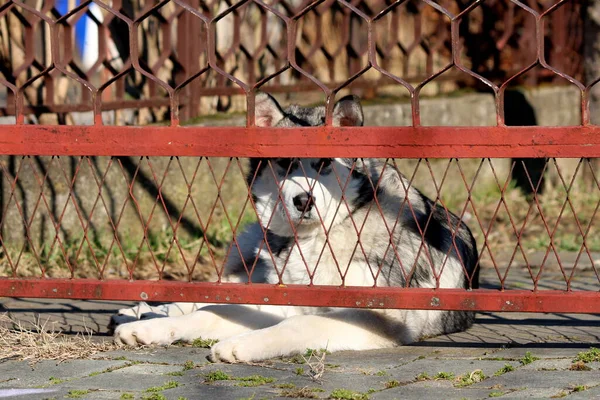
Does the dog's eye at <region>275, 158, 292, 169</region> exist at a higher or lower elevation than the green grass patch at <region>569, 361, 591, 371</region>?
higher

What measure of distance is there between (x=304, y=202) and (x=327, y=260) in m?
0.37

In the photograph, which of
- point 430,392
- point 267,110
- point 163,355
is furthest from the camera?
point 267,110

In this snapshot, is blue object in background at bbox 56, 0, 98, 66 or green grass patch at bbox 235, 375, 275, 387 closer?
green grass patch at bbox 235, 375, 275, 387

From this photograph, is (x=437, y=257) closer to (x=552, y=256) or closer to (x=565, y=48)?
(x=552, y=256)

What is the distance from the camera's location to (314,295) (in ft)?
12.6

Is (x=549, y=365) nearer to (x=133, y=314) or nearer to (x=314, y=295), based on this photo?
(x=314, y=295)

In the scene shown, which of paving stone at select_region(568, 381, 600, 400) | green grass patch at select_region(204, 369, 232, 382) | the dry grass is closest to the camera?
paving stone at select_region(568, 381, 600, 400)

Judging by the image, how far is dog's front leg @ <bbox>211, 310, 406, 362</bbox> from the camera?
152 inches

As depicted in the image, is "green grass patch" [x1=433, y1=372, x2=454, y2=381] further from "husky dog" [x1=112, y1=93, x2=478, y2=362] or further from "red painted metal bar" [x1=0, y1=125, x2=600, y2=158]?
"red painted metal bar" [x1=0, y1=125, x2=600, y2=158]

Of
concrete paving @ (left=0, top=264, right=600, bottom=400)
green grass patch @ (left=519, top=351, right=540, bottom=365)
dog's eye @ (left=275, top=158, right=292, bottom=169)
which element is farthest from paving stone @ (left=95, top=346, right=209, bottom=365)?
green grass patch @ (left=519, top=351, right=540, bottom=365)

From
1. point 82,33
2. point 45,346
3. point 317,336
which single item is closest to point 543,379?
point 317,336

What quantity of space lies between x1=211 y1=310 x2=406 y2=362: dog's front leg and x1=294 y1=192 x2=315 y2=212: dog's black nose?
46cm

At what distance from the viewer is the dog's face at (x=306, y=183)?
4391 millimetres

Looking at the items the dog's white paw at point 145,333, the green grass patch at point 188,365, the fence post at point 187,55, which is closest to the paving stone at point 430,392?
the green grass patch at point 188,365
